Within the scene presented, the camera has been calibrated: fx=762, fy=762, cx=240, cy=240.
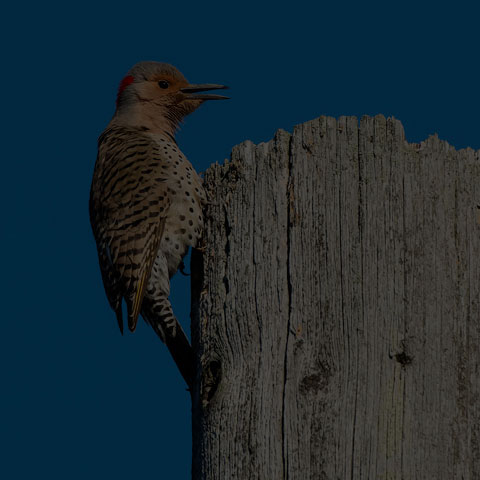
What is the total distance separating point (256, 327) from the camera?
3004 millimetres

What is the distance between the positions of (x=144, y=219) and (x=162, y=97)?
1578mm

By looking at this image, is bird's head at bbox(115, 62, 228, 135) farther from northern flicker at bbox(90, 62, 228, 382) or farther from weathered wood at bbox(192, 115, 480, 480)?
weathered wood at bbox(192, 115, 480, 480)

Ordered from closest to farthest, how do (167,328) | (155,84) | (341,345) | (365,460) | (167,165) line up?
(365,460) < (341,345) < (167,328) < (167,165) < (155,84)

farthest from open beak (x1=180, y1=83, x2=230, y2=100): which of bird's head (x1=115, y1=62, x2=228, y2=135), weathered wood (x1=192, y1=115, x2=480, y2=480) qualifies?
weathered wood (x1=192, y1=115, x2=480, y2=480)

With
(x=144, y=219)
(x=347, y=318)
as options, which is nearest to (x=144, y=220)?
(x=144, y=219)

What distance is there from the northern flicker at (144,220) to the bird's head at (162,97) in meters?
0.47

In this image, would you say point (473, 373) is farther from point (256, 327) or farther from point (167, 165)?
point (167, 165)

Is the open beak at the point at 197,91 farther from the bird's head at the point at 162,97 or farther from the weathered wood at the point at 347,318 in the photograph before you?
the weathered wood at the point at 347,318

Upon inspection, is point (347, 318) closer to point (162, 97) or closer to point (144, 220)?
point (144, 220)

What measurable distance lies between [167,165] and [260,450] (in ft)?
8.18

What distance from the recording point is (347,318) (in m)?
2.84

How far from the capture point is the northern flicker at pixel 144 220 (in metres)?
4.51

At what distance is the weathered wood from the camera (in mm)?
2695

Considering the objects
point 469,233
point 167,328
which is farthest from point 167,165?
point 469,233
